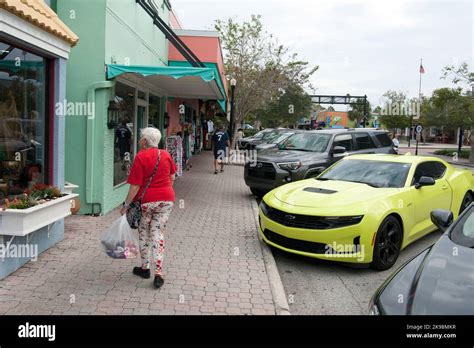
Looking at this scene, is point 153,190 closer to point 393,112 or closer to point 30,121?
point 30,121

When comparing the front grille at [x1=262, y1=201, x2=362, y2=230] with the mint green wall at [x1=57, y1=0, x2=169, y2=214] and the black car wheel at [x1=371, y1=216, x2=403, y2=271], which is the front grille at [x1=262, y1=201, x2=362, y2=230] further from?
the mint green wall at [x1=57, y1=0, x2=169, y2=214]

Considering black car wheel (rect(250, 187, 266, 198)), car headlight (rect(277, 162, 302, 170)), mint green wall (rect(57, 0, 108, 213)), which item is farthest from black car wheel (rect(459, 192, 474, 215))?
mint green wall (rect(57, 0, 108, 213))

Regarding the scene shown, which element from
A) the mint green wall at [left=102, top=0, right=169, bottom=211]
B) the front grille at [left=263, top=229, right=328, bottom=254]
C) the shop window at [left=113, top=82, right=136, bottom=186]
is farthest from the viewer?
the shop window at [left=113, top=82, right=136, bottom=186]

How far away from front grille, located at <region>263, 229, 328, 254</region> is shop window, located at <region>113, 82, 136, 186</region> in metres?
4.12

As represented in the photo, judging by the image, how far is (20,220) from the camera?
485 centimetres

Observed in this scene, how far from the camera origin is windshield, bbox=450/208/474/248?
152 inches

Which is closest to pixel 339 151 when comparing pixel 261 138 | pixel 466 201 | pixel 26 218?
pixel 466 201

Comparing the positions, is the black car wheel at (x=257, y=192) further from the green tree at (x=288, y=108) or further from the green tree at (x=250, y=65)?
the green tree at (x=288, y=108)

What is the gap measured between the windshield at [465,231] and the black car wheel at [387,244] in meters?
1.28

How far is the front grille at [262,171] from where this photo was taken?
1016cm
